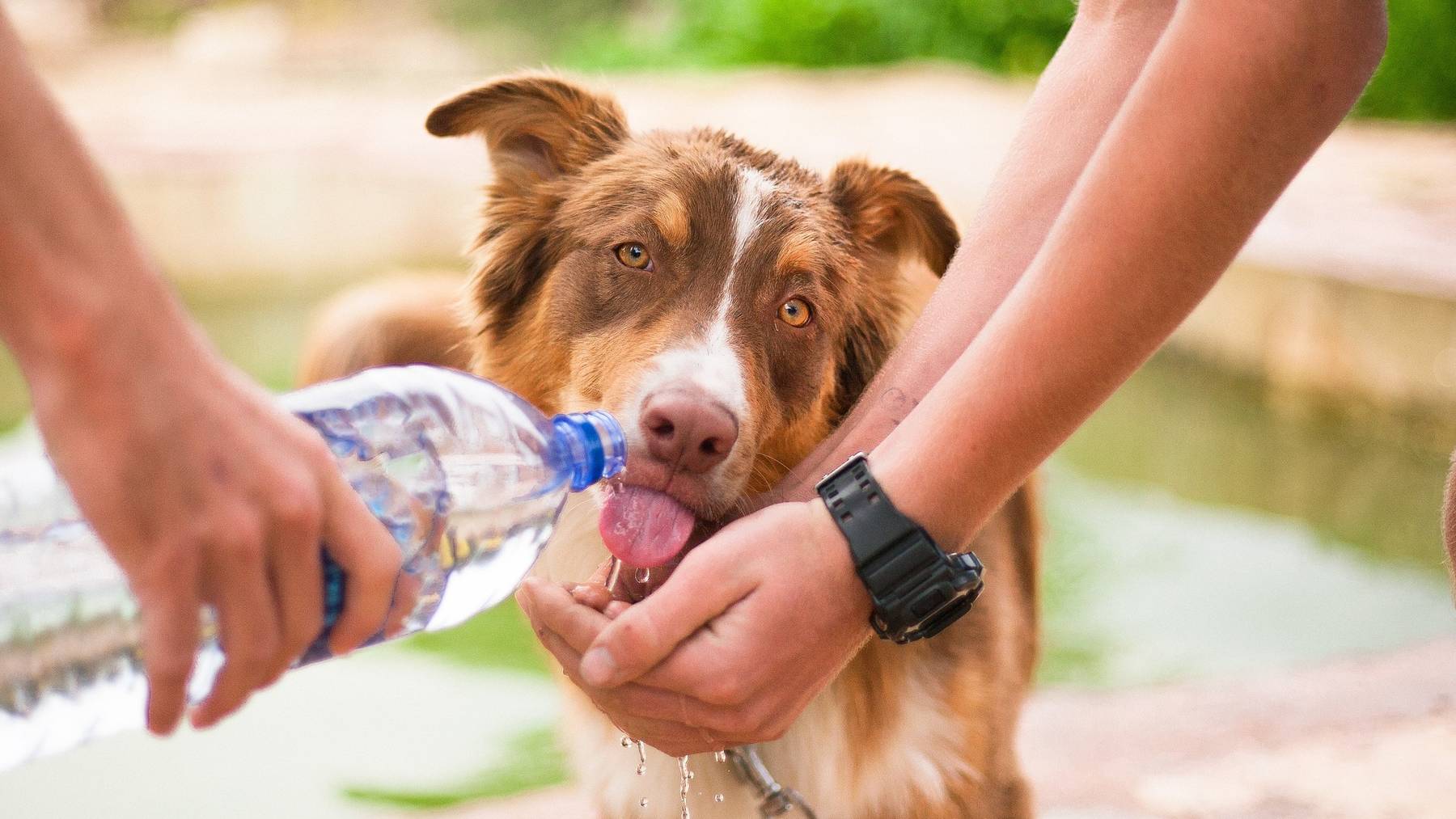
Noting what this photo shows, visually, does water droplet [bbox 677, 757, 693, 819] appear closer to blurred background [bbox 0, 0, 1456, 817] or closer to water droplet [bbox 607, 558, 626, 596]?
water droplet [bbox 607, 558, 626, 596]

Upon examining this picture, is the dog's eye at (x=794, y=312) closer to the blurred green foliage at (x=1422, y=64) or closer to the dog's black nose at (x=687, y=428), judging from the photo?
the dog's black nose at (x=687, y=428)

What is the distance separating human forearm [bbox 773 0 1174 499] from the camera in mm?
2107

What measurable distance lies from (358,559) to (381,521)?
1.84ft

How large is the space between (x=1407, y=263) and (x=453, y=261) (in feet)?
21.9

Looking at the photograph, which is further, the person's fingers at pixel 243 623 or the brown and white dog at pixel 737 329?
the brown and white dog at pixel 737 329

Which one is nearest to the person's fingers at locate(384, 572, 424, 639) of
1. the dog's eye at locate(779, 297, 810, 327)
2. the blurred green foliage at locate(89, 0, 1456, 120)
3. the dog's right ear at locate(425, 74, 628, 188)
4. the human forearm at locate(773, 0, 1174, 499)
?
the human forearm at locate(773, 0, 1174, 499)

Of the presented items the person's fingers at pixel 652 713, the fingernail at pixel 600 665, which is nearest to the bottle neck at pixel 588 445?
the person's fingers at pixel 652 713

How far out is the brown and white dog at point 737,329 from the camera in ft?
8.20

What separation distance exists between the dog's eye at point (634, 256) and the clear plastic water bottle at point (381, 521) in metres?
0.55

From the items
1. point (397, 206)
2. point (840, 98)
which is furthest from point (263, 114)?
point (840, 98)

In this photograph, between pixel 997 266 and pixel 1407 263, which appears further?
pixel 1407 263

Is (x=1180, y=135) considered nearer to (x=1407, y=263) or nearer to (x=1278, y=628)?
(x=1278, y=628)

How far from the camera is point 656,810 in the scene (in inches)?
104

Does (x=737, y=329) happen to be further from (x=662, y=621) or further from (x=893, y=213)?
(x=662, y=621)
